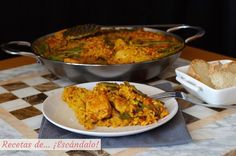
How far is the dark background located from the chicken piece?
1.45 m

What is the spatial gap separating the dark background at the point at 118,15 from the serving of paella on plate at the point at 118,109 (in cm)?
143

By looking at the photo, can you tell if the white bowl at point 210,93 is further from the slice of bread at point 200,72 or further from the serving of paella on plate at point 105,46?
the serving of paella on plate at point 105,46

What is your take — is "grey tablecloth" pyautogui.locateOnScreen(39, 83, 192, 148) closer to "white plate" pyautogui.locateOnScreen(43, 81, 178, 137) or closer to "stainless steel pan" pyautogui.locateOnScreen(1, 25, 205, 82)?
"white plate" pyautogui.locateOnScreen(43, 81, 178, 137)

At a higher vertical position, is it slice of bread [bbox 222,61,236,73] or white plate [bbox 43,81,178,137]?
slice of bread [bbox 222,61,236,73]

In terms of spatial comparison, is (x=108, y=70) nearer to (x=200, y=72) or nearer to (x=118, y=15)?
(x=200, y=72)

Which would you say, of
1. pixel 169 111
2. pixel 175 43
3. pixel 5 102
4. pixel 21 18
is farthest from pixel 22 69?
pixel 21 18

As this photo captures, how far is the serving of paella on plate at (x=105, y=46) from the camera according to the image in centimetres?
117

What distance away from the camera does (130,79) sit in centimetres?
116

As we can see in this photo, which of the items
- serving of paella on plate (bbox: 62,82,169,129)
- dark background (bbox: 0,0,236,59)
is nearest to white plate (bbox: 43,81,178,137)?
serving of paella on plate (bbox: 62,82,169,129)

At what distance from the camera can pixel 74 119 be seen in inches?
36.1

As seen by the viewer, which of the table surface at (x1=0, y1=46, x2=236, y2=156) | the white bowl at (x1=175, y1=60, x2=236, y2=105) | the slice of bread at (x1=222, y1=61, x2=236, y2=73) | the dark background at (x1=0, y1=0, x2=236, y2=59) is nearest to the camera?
the table surface at (x1=0, y1=46, x2=236, y2=156)

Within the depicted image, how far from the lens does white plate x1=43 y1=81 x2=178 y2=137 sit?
837mm

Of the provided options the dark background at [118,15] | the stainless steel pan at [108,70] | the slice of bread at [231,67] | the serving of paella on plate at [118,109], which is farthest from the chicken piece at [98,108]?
the dark background at [118,15]

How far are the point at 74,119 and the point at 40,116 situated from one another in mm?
126
